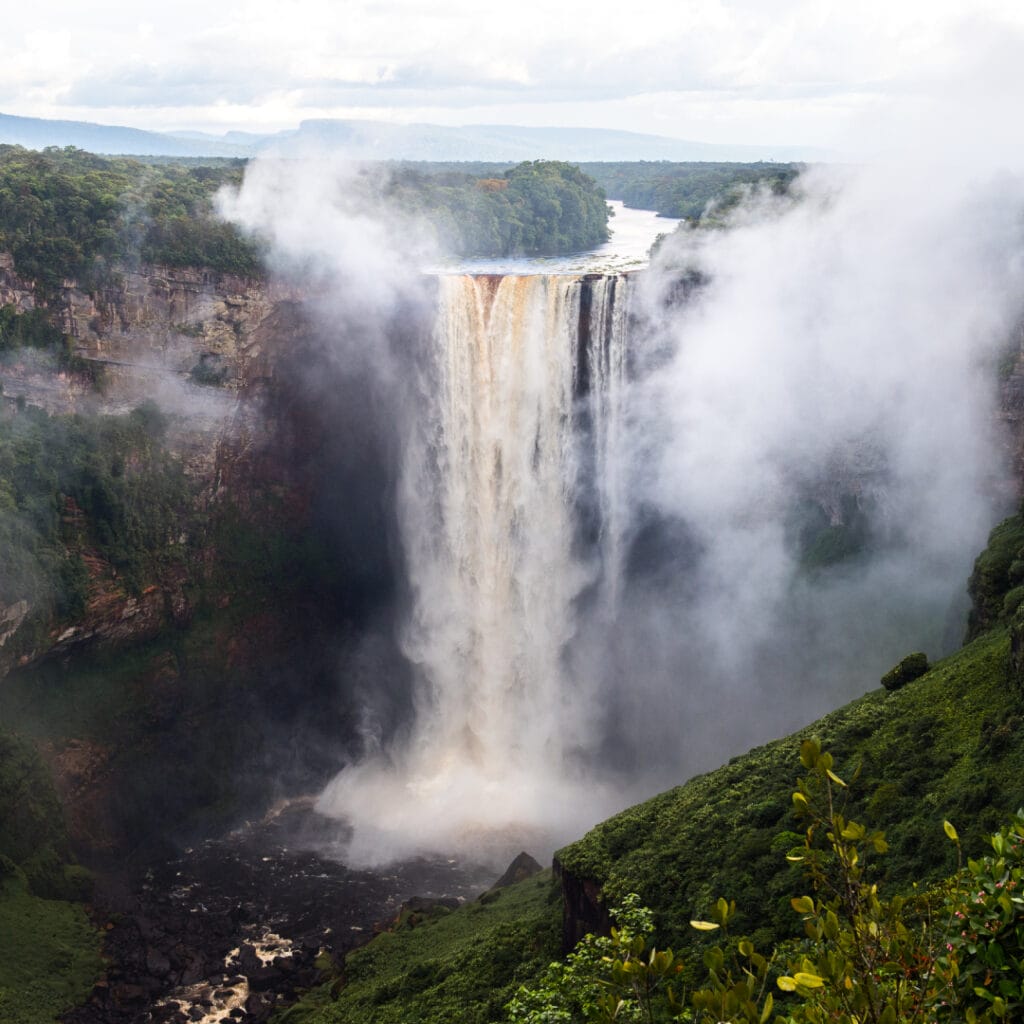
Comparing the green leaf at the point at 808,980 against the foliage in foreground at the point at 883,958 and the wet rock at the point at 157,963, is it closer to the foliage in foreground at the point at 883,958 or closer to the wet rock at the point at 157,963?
the foliage in foreground at the point at 883,958

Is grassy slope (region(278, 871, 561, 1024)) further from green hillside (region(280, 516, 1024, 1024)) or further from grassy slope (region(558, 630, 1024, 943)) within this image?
grassy slope (region(558, 630, 1024, 943))

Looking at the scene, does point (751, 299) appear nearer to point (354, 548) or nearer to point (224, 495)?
point (354, 548)

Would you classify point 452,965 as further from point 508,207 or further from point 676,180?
point 676,180

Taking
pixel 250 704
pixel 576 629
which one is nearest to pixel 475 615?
pixel 576 629

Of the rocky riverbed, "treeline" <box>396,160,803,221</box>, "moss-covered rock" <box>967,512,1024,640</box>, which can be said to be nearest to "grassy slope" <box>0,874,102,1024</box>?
the rocky riverbed

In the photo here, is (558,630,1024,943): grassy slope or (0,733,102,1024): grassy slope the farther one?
(0,733,102,1024): grassy slope

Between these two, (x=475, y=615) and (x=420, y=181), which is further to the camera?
(x=420, y=181)
